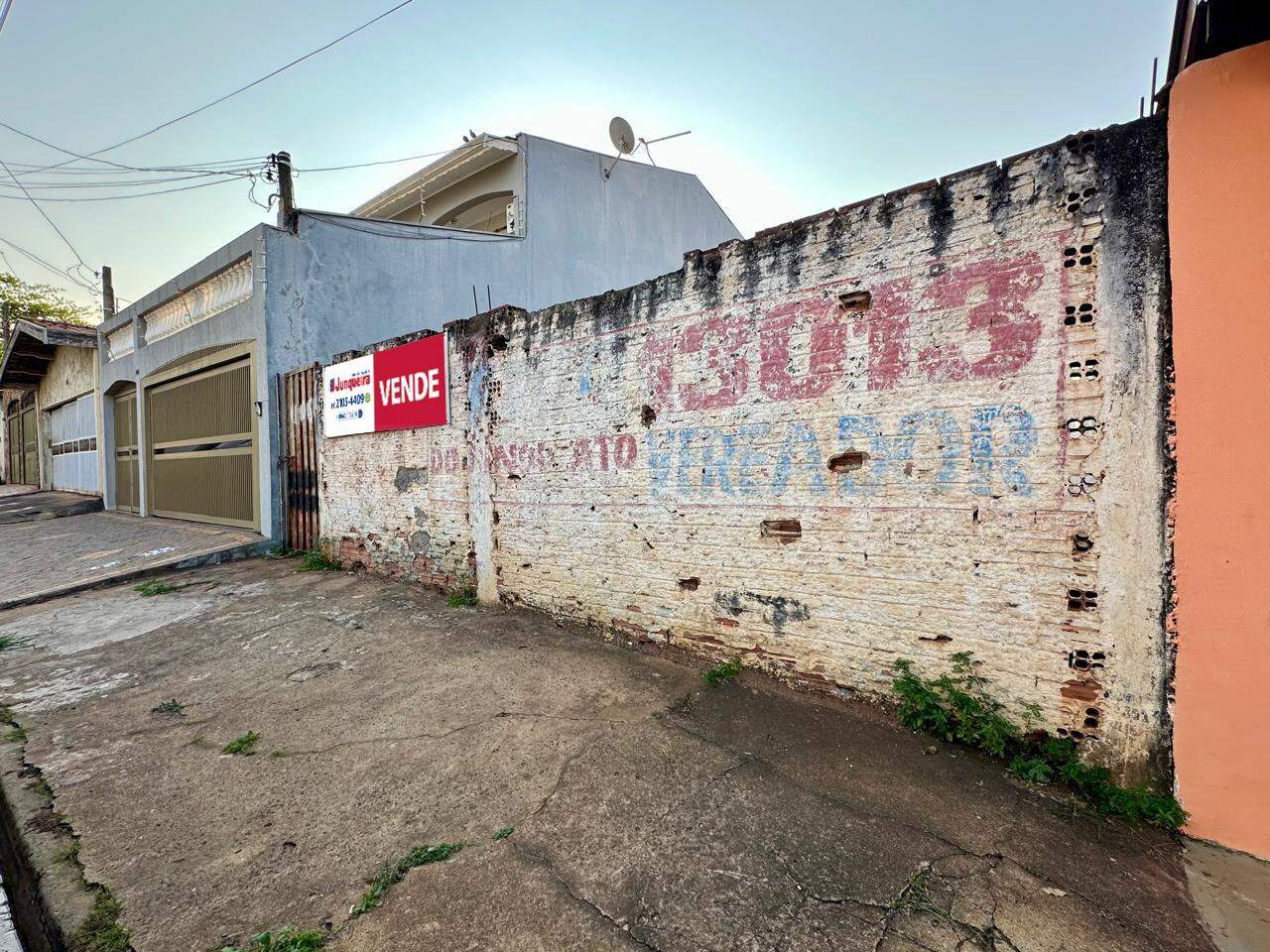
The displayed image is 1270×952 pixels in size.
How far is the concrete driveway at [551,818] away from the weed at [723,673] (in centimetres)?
8

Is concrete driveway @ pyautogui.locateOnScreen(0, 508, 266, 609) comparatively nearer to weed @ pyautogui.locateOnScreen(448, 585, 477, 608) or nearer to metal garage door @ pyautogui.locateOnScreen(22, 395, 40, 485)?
weed @ pyautogui.locateOnScreen(448, 585, 477, 608)

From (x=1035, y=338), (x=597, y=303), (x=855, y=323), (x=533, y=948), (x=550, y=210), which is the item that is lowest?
(x=533, y=948)

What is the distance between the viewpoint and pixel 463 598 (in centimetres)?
→ 566

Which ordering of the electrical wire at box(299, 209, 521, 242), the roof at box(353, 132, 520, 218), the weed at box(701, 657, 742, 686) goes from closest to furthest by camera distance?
the weed at box(701, 657, 742, 686)
the electrical wire at box(299, 209, 521, 242)
the roof at box(353, 132, 520, 218)

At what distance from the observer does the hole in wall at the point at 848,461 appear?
11.0 ft

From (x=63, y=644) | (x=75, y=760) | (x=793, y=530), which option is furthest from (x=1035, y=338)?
(x=63, y=644)

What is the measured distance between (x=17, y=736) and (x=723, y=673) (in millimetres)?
4285

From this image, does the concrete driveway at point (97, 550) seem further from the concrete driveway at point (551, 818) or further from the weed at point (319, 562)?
the concrete driveway at point (551, 818)

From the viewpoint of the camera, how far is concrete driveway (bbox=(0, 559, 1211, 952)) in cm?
198

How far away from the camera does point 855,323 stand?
3.38 m

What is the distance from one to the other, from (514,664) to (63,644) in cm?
418

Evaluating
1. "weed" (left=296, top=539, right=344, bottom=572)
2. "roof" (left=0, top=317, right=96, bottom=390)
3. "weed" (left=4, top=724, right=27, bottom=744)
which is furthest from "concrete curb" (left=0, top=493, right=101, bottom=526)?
"weed" (left=4, top=724, right=27, bottom=744)

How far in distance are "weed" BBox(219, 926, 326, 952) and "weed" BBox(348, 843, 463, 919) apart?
0.13 m

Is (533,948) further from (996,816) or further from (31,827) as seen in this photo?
(31,827)
